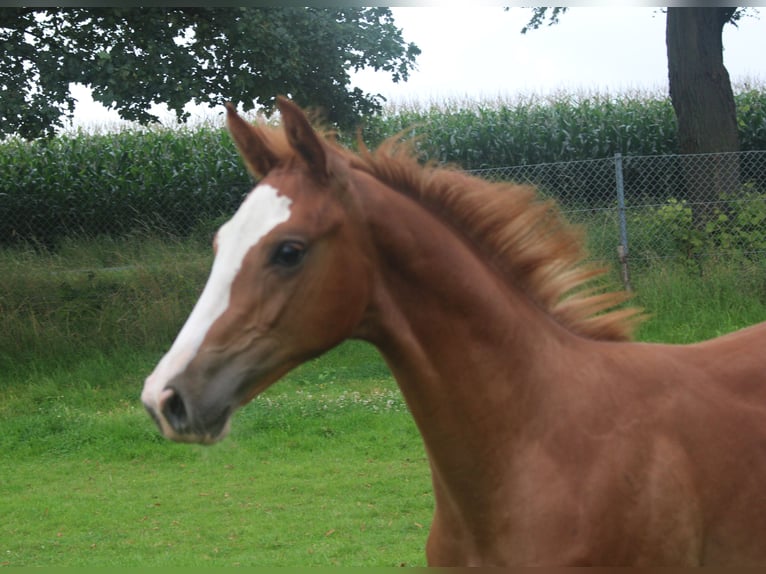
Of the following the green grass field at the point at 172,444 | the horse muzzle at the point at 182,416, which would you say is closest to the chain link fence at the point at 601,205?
the green grass field at the point at 172,444

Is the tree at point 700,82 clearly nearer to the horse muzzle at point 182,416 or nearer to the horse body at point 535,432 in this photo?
the horse body at point 535,432

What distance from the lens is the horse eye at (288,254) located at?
225cm

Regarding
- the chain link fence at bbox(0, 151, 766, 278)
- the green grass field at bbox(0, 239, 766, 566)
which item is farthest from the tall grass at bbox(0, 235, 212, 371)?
the chain link fence at bbox(0, 151, 766, 278)

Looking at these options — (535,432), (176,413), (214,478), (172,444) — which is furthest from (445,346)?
(172,444)

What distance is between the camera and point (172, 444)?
25.1ft

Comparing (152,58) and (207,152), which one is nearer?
(152,58)

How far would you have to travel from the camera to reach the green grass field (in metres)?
5.56

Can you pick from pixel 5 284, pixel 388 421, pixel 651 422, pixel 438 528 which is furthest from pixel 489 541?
pixel 5 284

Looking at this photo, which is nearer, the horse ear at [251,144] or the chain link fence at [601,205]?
the horse ear at [251,144]

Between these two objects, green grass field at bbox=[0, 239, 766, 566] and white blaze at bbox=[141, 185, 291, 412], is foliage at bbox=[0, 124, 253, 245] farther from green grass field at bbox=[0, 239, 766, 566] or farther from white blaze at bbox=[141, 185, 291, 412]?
white blaze at bbox=[141, 185, 291, 412]

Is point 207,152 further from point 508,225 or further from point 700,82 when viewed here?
point 508,225

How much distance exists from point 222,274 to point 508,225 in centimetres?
93

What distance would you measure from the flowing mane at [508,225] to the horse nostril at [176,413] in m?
0.82

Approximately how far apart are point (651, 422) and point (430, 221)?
869 mm
